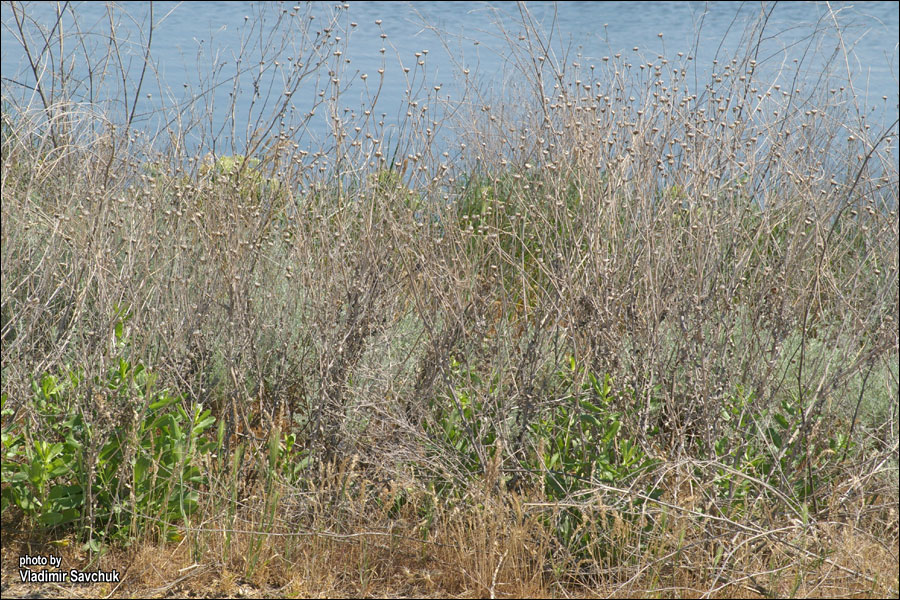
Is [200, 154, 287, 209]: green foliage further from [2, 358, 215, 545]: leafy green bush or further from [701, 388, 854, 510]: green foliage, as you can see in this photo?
[701, 388, 854, 510]: green foliage

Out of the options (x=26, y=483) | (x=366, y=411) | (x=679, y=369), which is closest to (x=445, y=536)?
(x=366, y=411)

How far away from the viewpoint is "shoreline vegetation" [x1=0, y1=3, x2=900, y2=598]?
286cm

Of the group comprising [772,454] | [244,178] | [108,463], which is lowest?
[772,454]

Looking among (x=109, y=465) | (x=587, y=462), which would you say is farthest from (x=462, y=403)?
(x=109, y=465)

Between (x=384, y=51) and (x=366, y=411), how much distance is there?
147cm

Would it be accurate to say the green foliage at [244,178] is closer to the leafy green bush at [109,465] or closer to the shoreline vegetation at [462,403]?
the shoreline vegetation at [462,403]

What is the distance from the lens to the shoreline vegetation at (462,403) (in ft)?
9.37

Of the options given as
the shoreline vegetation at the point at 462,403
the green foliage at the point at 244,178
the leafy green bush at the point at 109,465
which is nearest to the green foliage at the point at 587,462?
the shoreline vegetation at the point at 462,403

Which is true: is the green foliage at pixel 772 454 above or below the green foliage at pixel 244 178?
below

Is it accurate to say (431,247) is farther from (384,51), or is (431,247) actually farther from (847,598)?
(847,598)

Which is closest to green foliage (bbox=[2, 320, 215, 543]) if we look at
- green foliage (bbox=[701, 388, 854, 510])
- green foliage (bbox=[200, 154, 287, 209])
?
green foliage (bbox=[200, 154, 287, 209])

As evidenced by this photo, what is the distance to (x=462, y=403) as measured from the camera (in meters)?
3.38

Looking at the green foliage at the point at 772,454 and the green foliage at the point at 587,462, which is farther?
the green foliage at the point at 772,454

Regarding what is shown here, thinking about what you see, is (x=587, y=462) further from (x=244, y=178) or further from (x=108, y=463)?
(x=244, y=178)
